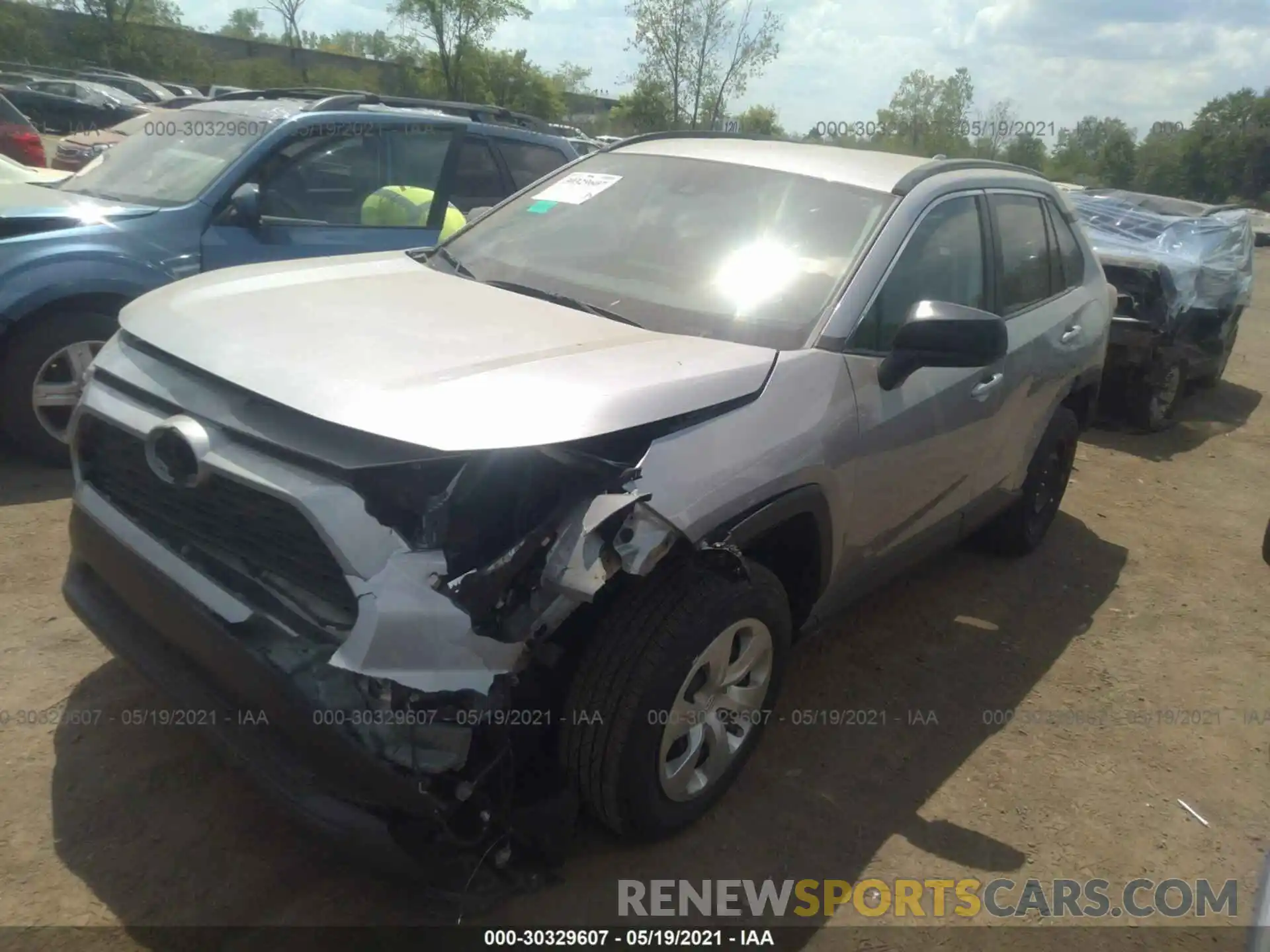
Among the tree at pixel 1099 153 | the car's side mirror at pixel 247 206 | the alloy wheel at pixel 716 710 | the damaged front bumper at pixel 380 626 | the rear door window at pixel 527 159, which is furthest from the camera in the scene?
the tree at pixel 1099 153

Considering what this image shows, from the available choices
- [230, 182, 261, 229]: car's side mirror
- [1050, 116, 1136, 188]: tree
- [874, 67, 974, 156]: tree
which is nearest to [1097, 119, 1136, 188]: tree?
[1050, 116, 1136, 188]: tree

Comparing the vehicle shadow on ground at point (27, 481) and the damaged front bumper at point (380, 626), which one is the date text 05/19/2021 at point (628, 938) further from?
the vehicle shadow on ground at point (27, 481)

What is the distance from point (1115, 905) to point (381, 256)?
10.6ft

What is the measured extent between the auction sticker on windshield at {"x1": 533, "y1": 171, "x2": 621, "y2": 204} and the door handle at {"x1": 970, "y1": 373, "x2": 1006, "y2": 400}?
1560 millimetres

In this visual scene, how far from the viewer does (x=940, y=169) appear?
3564mm

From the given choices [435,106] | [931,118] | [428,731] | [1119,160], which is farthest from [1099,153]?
[428,731]

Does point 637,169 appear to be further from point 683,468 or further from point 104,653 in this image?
point 104,653

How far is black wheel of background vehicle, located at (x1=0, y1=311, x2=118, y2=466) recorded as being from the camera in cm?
440

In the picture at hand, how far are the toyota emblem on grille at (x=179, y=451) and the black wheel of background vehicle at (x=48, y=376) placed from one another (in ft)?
8.12

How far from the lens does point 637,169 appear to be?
3.72 m

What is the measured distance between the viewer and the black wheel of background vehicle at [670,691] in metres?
2.33

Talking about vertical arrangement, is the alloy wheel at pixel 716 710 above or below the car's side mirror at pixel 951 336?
below

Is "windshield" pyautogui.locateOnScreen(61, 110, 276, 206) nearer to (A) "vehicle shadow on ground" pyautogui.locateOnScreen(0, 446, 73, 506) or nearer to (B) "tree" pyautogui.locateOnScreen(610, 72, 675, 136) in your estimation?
(A) "vehicle shadow on ground" pyautogui.locateOnScreen(0, 446, 73, 506)

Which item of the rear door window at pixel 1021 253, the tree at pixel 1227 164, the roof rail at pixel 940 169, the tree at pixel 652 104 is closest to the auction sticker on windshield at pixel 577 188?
the roof rail at pixel 940 169
